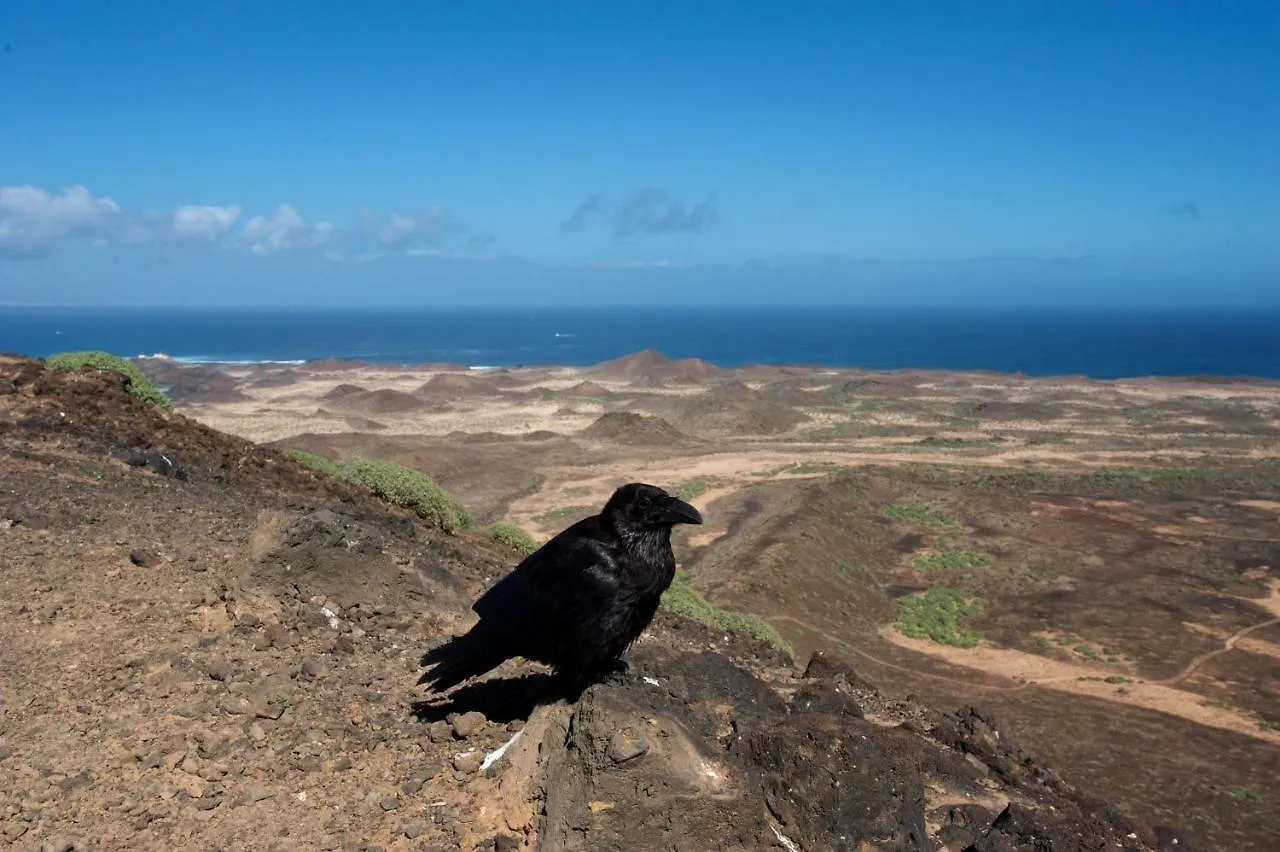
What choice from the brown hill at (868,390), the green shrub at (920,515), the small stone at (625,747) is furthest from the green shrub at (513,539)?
the brown hill at (868,390)

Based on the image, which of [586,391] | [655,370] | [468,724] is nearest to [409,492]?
[468,724]

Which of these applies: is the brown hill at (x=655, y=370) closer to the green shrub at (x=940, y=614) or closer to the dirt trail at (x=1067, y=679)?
the green shrub at (x=940, y=614)

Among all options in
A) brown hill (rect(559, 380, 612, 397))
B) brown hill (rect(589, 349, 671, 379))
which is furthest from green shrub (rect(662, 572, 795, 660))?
brown hill (rect(589, 349, 671, 379))

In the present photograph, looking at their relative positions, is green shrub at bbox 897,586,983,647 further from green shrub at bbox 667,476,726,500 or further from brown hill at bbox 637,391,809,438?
brown hill at bbox 637,391,809,438

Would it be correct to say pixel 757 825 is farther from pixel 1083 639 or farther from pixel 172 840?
pixel 1083 639

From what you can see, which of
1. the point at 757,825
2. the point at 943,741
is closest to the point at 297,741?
the point at 757,825

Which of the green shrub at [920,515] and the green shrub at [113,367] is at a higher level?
the green shrub at [113,367]
